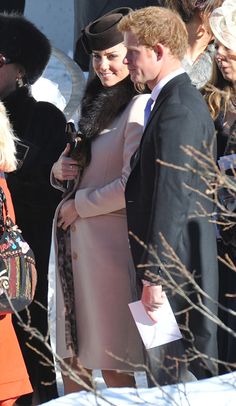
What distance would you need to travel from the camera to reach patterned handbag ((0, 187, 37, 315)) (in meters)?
5.09

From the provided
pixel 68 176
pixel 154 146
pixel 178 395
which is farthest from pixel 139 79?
pixel 178 395

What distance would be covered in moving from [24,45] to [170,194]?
176 centimetres

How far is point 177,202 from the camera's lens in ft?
15.6

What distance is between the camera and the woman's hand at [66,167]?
554cm

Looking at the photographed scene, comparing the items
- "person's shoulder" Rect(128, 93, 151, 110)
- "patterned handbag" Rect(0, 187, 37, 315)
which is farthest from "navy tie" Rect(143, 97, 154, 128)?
"patterned handbag" Rect(0, 187, 37, 315)

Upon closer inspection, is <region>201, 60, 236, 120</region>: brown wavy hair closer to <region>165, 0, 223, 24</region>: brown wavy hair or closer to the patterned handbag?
<region>165, 0, 223, 24</region>: brown wavy hair

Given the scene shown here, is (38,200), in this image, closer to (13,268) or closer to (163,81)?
(13,268)

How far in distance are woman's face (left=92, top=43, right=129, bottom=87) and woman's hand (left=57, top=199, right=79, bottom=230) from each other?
558 millimetres

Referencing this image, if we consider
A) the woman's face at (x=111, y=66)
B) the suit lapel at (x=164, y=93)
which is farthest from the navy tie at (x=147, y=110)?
the woman's face at (x=111, y=66)

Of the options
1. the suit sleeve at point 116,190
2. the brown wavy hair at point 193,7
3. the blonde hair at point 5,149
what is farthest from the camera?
the brown wavy hair at point 193,7

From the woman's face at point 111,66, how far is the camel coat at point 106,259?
159 millimetres

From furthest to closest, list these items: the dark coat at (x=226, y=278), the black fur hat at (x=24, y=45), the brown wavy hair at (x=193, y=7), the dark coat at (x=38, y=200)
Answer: the black fur hat at (x=24, y=45)
the dark coat at (x=38, y=200)
the brown wavy hair at (x=193, y=7)
the dark coat at (x=226, y=278)

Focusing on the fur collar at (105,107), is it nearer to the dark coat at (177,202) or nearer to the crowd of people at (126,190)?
the crowd of people at (126,190)

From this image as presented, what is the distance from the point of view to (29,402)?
6.01m
